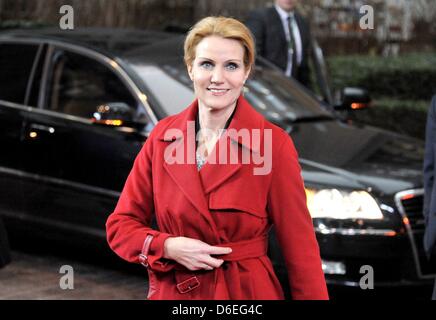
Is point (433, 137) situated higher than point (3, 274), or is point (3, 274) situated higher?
point (433, 137)

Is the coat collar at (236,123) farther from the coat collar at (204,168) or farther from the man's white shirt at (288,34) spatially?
the man's white shirt at (288,34)

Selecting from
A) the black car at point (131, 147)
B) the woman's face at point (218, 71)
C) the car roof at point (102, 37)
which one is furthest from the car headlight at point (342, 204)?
the woman's face at point (218, 71)

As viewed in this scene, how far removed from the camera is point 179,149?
352 centimetres

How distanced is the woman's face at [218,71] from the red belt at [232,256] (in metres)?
0.41

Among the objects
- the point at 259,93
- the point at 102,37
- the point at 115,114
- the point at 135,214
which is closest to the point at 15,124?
the point at 102,37

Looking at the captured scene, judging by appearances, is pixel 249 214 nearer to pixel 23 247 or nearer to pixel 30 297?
pixel 30 297

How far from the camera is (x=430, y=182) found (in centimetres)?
590

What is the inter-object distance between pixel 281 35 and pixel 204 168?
6.73m

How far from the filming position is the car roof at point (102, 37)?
8000 millimetres

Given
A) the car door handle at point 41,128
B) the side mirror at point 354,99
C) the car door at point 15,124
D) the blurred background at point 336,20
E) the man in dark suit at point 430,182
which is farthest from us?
the blurred background at point 336,20

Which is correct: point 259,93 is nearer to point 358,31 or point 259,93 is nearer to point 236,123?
point 236,123

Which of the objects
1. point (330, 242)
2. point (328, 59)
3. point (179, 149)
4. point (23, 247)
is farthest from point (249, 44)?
point (328, 59)

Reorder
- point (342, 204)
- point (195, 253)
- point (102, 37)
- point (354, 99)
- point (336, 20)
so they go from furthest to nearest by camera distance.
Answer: point (336, 20) < point (354, 99) < point (102, 37) < point (342, 204) < point (195, 253)

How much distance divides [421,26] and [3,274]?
1035 cm
